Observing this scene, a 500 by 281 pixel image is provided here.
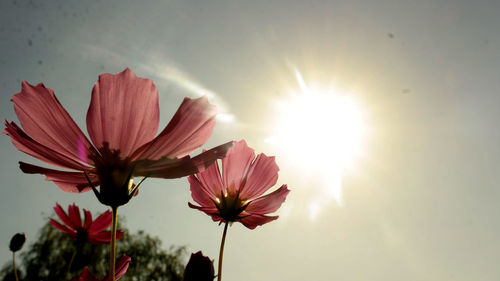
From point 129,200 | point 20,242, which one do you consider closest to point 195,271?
point 129,200

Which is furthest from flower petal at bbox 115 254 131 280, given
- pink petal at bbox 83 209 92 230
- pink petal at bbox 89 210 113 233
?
pink petal at bbox 83 209 92 230

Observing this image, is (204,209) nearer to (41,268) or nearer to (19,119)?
(19,119)

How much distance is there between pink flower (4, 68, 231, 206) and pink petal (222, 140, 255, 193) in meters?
0.23

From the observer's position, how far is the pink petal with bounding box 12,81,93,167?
15.0 inches

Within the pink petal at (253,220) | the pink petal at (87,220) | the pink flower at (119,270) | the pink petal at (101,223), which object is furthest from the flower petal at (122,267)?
the pink petal at (87,220)

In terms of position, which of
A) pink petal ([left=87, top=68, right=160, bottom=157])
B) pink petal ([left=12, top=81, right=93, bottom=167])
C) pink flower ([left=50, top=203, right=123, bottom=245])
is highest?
pink flower ([left=50, top=203, right=123, bottom=245])

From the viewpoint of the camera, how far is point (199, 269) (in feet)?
1.43

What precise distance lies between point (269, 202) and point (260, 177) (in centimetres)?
5

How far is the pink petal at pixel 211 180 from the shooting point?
25.7 inches

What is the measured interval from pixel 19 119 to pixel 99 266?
13.8 metres

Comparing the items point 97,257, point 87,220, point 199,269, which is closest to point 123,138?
point 199,269

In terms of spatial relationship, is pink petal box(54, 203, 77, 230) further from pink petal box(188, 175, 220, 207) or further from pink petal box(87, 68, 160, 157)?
pink petal box(87, 68, 160, 157)

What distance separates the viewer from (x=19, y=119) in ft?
1.25

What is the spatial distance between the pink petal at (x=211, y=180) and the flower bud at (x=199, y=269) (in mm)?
218
